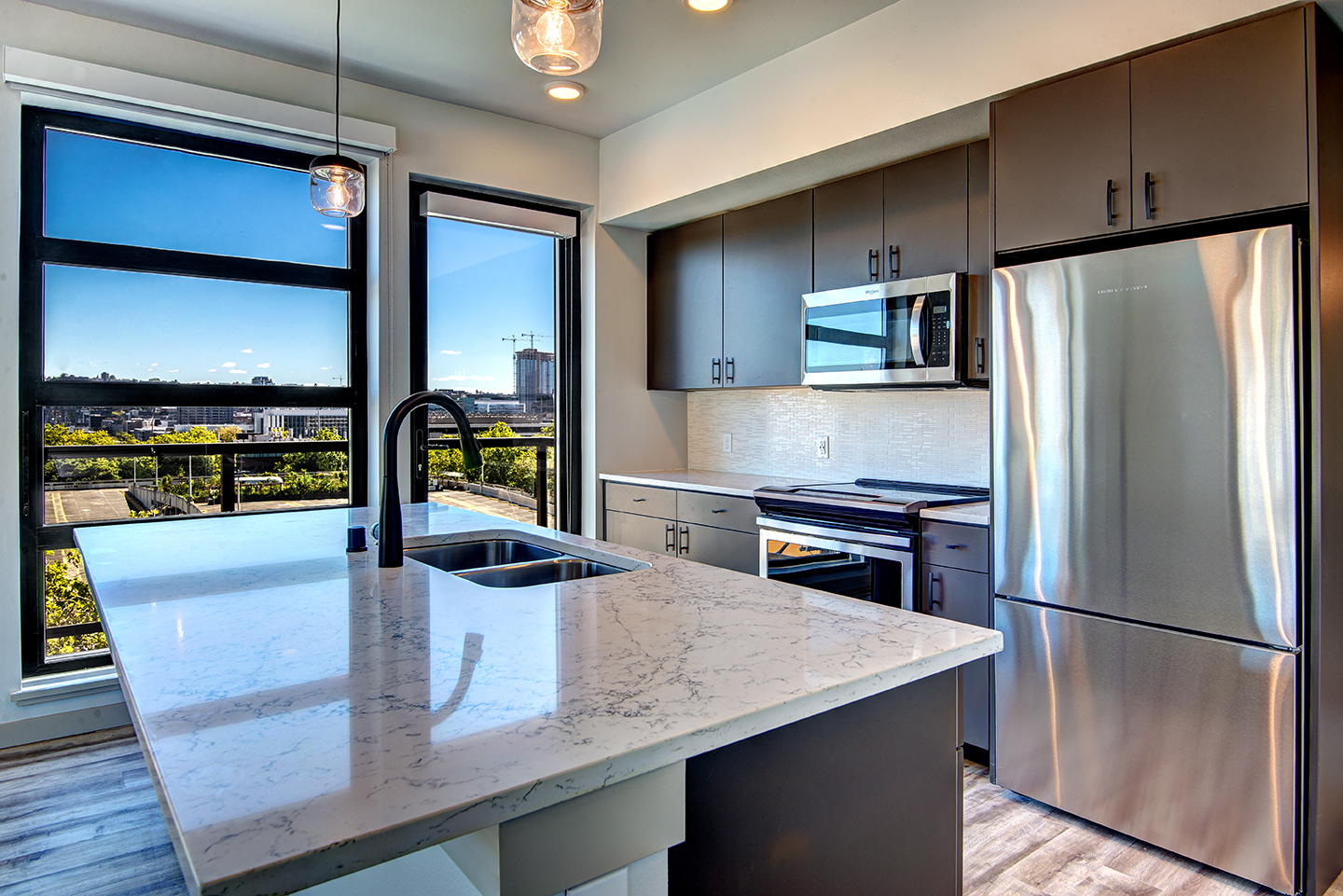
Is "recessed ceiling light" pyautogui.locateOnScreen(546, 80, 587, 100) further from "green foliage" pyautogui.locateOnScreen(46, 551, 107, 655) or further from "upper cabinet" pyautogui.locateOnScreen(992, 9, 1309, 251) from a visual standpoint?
"green foliage" pyautogui.locateOnScreen(46, 551, 107, 655)

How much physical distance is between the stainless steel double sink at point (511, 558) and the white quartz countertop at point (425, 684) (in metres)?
0.25

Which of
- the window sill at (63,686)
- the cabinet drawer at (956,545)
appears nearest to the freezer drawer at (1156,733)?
the cabinet drawer at (956,545)

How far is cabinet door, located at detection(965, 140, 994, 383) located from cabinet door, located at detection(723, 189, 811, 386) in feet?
2.61

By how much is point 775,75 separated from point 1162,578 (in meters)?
2.35

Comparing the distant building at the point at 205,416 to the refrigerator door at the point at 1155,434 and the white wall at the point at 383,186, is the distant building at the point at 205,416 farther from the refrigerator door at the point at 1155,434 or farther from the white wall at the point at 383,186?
the refrigerator door at the point at 1155,434

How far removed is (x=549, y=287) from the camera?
14.0 ft

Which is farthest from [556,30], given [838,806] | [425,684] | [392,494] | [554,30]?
[838,806]

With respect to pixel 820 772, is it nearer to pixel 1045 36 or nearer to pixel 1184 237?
pixel 1184 237

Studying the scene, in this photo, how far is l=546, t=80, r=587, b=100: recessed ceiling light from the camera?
3.42 m

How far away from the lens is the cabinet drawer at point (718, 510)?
337 cm

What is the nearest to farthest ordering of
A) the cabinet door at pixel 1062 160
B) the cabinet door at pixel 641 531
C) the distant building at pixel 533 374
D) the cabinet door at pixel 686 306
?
the cabinet door at pixel 1062 160, the cabinet door at pixel 641 531, the cabinet door at pixel 686 306, the distant building at pixel 533 374

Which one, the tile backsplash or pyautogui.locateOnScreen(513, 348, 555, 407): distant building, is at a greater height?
pyautogui.locateOnScreen(513, 348, 555, 407): distant building

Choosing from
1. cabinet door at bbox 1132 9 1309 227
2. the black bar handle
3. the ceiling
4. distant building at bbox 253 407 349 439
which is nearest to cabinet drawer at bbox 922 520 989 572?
cabinet door at bbox 1132 9 1309 227

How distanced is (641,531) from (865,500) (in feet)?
4.74
